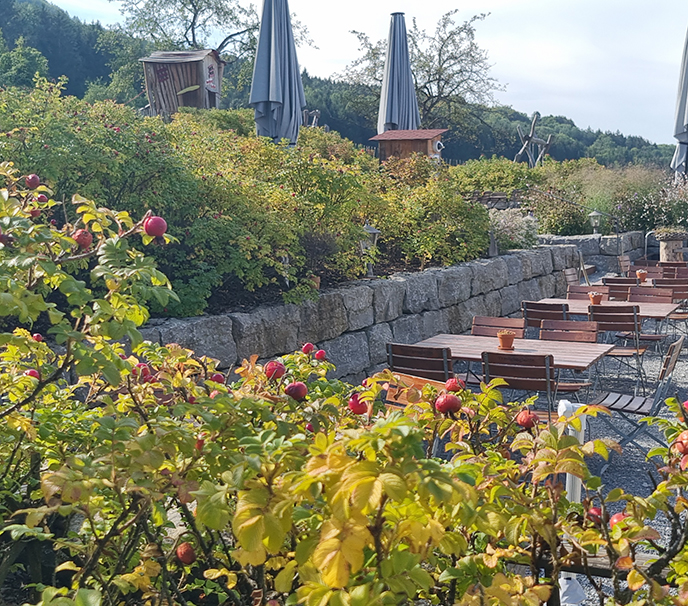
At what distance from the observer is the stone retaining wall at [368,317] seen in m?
4.93

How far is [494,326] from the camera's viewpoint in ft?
20.5

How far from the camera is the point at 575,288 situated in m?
8.56

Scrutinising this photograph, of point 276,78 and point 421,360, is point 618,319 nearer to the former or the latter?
point 421,360

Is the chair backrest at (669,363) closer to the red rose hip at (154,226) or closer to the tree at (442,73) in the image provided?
the red rose hip at (154,226)

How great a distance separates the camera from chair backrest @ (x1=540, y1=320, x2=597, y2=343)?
19.1 ft

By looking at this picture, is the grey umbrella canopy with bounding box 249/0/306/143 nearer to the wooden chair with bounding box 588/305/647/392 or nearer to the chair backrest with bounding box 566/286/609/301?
the chair backrest with bounding box 566/286/609/301

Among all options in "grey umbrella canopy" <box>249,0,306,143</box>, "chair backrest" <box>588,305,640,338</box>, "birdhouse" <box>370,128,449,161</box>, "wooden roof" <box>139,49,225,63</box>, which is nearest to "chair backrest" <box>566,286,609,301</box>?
Result: "chair backrest" <box>588,305,640,338</box>

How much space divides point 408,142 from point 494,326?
12.2m

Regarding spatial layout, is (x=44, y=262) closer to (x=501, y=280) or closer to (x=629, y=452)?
(x=629, y=452)

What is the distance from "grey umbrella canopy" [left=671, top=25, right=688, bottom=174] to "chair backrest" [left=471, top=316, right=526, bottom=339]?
10476mm

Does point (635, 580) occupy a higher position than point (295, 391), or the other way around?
point (295, 391)

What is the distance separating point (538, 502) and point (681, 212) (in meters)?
14.4

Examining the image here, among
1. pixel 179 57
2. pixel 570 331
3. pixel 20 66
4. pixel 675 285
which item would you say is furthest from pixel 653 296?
pixel 20 66

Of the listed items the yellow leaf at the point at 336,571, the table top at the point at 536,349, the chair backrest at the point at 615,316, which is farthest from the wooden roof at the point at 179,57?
the yellow leaf at the point at 336,571
